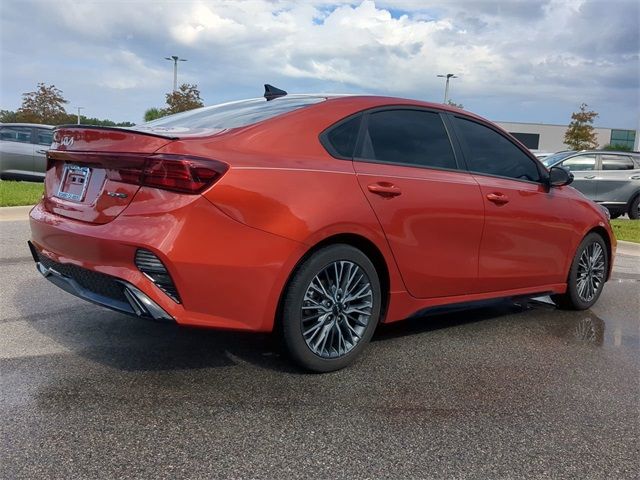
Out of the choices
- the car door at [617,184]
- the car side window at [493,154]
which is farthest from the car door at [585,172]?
the car side window at [493,154]

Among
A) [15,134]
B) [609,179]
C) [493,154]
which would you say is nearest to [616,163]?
[609,179]

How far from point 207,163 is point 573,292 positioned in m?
3.74

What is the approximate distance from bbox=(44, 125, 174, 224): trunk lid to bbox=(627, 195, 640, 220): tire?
13851mm

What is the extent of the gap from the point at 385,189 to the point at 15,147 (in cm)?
1309

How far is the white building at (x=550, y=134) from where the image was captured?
74.8 m

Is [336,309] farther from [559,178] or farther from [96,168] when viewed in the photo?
[559,178]

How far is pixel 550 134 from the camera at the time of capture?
253 feet

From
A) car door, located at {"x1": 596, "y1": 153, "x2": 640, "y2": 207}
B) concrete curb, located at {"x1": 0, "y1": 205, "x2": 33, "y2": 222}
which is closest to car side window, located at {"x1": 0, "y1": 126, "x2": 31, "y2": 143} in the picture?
concrete curb, located at {"x1": 0, "y1": 205, "x2": 33, "y2": 222}

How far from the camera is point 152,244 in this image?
2.97 m

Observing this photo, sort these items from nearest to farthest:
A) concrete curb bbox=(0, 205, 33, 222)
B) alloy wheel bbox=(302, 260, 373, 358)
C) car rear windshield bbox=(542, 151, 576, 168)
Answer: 1. alloy wheel bbox=(302, 260, 373, 358)
2. concrete curb bbox=(0, 205, 33, 222)
3. car rear windshield bbox=(542, 151, 576, 168)

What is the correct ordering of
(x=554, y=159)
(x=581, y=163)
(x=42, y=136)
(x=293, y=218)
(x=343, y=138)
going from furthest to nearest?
(x=554, y=159) → (x=581, y=163) → (x=42, y=136) → (x=343, y=138) → (x=293, y=218)

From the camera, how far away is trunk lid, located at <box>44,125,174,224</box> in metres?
3.13

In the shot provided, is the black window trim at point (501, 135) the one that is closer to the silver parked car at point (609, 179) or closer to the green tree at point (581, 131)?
the silver parked car at point (609, 179)

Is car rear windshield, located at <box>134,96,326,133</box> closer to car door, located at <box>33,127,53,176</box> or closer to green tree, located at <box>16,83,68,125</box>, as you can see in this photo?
car door, located at <box>33,127,53,176</box>
